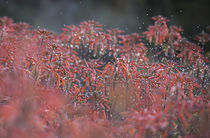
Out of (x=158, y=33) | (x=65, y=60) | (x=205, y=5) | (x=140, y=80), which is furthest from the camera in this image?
→ (x=205, y=5)

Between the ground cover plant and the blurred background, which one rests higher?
the blurred background

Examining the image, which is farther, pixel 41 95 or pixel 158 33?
pixel 158 33

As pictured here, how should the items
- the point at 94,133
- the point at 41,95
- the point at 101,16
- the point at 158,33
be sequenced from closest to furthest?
the point at 94,133, the point at 41,95, the point at 158,33, the point at 101,16

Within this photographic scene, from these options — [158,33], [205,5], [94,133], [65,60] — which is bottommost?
[94,133]

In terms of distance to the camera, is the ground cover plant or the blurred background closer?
the ground cover plant

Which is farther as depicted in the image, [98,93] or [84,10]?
[84,10]

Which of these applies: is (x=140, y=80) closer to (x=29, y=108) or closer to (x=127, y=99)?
(x=127, y=99)

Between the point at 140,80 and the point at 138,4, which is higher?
the point at 138,4

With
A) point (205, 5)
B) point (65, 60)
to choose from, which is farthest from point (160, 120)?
point (205, 5)
